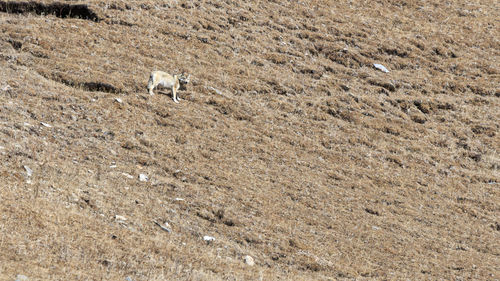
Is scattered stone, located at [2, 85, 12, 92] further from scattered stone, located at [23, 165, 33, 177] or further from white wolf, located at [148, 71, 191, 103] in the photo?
scattered stone, located at [23, 165, 33, 177]

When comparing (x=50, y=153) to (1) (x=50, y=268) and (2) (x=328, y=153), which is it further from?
(2) (x=328, y=153)

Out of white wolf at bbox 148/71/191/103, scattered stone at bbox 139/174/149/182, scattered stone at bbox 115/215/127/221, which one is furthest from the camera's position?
white wolf at bbox 148/71/191/103

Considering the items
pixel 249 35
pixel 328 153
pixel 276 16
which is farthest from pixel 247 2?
pixel 328 153

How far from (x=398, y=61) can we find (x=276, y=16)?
25.2ft

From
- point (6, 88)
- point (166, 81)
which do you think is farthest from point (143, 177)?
point (166, 81)

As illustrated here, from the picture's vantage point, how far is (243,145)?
20984 millimetres

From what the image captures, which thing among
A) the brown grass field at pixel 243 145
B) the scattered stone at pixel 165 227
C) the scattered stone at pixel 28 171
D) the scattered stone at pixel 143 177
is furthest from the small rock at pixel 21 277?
the scattered stone at pixel 143 177

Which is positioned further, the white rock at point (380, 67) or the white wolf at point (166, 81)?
the white rock at point (380, 67)

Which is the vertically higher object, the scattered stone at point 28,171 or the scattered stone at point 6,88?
the scattered stone at point 28,171

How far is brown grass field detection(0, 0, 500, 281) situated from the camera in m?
12.6

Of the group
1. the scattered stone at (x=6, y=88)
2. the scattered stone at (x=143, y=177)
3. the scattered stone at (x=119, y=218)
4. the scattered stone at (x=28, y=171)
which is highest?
the scattered stone at (x=28, y=171)

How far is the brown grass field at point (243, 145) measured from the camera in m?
12.6

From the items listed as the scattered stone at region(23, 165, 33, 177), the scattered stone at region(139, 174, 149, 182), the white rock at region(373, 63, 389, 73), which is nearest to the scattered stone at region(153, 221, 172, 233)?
the scattered stone at region(139, 174, 149, 182)

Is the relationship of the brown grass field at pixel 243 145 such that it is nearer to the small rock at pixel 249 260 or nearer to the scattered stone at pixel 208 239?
the small rock at pixel 249 260
